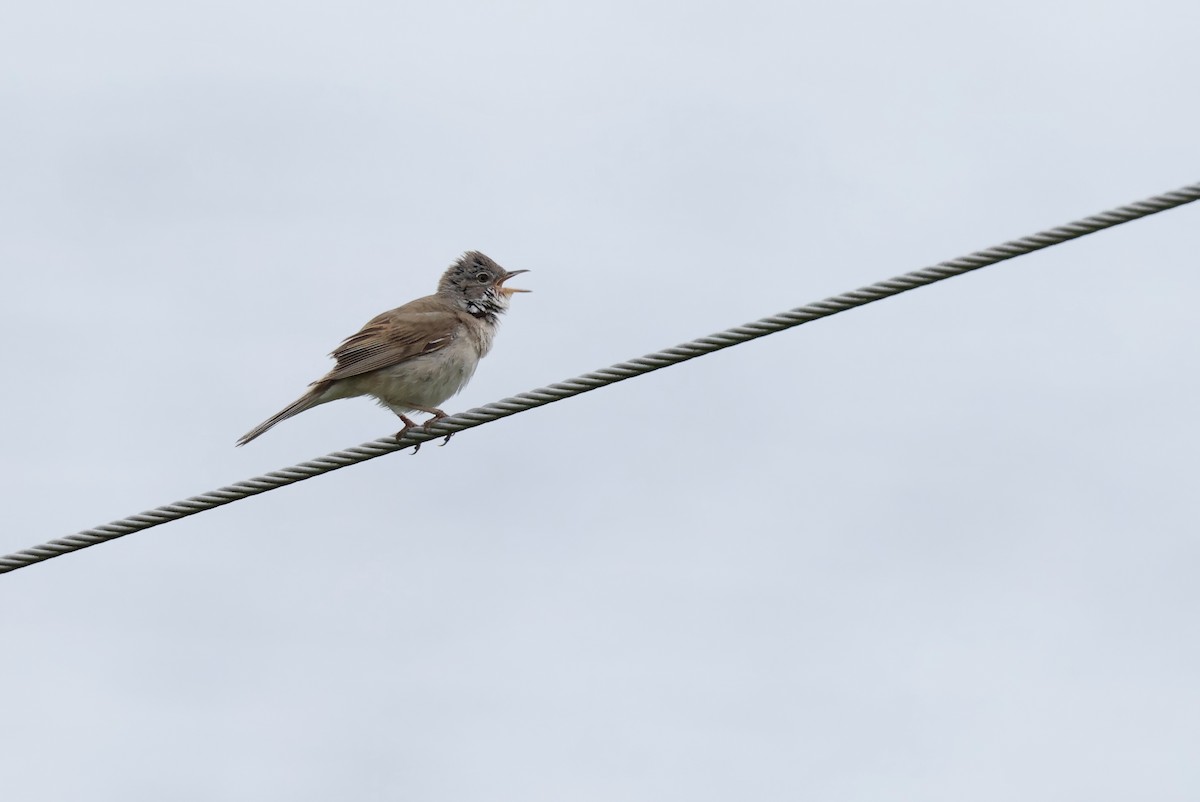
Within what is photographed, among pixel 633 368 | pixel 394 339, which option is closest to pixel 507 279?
pixel 394 339

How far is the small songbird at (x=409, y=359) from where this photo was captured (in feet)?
41.0

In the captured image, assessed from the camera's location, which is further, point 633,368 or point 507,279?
point 507,279

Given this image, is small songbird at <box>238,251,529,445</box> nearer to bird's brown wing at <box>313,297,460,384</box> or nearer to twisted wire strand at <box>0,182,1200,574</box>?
bird's brown wing at <box>313,297,460,384</box>

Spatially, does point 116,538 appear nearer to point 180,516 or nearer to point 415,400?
point 180,516

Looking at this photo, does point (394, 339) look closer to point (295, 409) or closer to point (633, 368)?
point (295, 409)

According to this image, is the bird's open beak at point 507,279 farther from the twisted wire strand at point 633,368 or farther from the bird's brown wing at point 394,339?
the twisted wire strand at point 633,368

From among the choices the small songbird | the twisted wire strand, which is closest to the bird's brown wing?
the small songbird

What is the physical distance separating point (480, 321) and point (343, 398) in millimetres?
1440

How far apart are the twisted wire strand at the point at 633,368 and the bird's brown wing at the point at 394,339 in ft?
11.3

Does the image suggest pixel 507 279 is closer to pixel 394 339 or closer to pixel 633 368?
Answer: pixel 394 339

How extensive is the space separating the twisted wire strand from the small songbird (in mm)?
3314

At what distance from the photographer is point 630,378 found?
8234 millimetres

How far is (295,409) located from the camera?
12.1 m

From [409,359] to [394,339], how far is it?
220 mm
